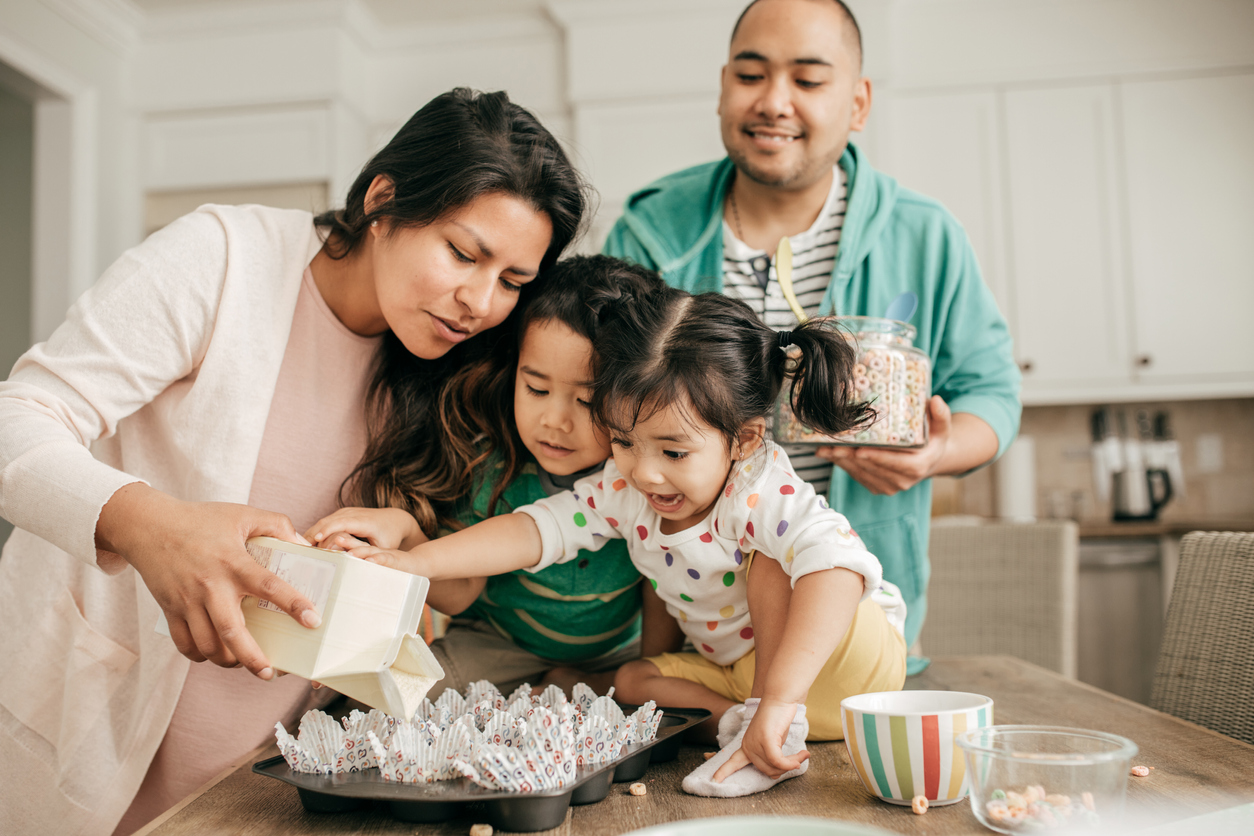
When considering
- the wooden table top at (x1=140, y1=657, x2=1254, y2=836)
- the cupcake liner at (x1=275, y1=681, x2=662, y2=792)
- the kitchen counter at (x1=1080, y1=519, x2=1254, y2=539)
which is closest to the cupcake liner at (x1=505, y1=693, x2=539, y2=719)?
the cupcake liner at (x1=275, y1=681, x2=662, y2=792)

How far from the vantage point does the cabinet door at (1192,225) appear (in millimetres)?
3191

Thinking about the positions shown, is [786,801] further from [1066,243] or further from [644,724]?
[1066,243]

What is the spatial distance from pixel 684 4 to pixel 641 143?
54 centimetres

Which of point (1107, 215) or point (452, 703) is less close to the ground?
point (1107, 215)

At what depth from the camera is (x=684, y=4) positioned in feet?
10.6

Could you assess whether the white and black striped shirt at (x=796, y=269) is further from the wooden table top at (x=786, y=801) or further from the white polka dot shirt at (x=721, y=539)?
the wooden table top at (x=786, y=801)

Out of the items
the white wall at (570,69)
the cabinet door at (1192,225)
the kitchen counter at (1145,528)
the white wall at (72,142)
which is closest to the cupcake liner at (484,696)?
the white wall at (570,69)

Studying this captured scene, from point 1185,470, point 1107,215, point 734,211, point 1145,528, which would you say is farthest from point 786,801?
point 1185,470

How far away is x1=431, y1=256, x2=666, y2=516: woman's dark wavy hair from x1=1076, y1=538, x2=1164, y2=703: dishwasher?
267 cm

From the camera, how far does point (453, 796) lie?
61cm

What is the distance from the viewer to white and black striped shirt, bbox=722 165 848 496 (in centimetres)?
130

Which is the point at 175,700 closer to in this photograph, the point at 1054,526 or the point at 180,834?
the point at 180,834

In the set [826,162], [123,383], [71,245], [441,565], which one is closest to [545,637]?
[441,565]

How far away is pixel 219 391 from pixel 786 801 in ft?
2.46
